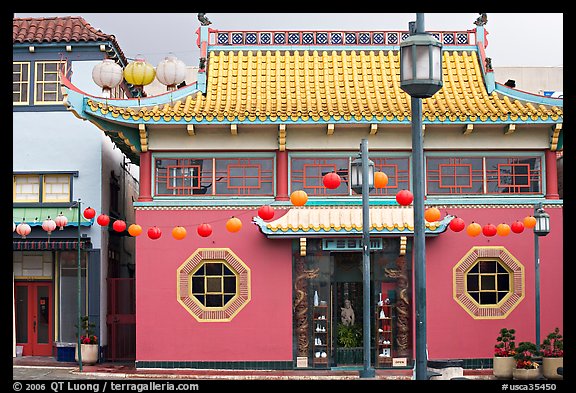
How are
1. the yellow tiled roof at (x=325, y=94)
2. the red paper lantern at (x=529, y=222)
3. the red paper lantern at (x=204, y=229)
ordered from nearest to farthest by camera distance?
1. the red paper lantern at (x=204, y=229)
2. the red paper lantern at (x=529, y=222)
3. the yellow tiled roof at (x=325, y=94)

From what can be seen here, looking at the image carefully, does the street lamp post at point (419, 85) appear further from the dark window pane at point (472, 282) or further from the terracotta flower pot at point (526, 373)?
the dark window pane at point (472, 282)

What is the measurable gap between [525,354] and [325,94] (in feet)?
28.5

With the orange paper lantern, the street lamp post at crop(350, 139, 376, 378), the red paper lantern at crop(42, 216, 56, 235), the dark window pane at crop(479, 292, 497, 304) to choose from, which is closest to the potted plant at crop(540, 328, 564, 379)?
the dark window pane at crop(479, 292, 497, 304)

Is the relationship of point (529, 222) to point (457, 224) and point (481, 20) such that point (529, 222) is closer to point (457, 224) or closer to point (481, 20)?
point (457, 224)

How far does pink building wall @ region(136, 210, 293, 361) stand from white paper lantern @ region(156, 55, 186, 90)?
3.46 meters

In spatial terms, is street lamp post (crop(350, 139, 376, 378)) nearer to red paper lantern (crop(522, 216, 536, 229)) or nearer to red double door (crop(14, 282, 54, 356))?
red paper lantern (crop(522, 216, 536, 229))

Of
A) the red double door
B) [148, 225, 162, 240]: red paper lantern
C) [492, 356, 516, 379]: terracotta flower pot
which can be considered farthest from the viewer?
the red double door

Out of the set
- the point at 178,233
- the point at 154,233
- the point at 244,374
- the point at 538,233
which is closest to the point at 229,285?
the point at 244,374

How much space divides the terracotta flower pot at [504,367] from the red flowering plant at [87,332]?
1105 cm

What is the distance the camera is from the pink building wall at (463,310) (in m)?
25.3

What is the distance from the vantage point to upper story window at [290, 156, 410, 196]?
25703mm

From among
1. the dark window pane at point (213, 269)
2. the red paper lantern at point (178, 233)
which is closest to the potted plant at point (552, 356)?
the dark window pane at point (213, 269)

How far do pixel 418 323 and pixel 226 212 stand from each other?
1266 centimetres

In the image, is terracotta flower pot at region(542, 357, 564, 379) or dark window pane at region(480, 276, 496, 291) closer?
terracotta flower pot at region(542, 357, 564, 379)
